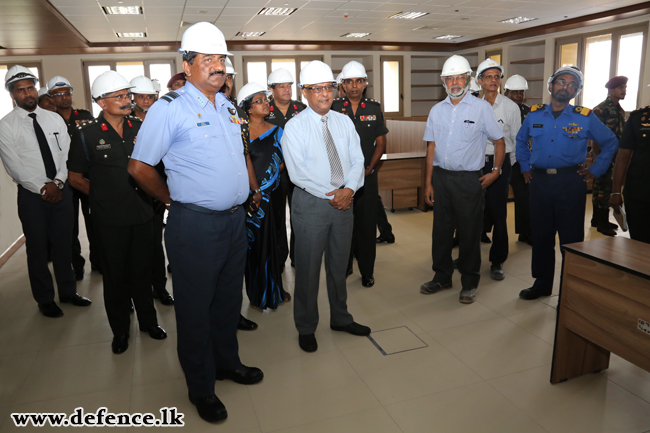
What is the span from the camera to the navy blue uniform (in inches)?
121

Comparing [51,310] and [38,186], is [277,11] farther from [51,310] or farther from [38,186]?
[51,310]

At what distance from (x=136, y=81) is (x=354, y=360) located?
276cm

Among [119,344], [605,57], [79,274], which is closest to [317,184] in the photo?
[119,344]

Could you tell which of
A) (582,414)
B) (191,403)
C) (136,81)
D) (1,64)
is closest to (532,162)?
(582,414)

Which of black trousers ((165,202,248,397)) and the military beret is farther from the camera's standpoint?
the military beret

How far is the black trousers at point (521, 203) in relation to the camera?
479 centimetres

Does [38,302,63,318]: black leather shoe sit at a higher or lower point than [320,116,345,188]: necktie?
lower

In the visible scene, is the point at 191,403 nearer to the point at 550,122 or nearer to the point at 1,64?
the point at 550,122

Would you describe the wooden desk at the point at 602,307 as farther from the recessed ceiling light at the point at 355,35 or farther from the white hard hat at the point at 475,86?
the recessed ceiling light at the point at 355,35

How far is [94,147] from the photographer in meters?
2.66

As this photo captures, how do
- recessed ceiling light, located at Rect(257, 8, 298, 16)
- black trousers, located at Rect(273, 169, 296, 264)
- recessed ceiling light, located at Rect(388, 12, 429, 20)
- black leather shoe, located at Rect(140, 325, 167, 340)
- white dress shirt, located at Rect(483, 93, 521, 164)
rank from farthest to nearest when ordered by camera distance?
recessed ceiling light, located at Rect(388, 12, 429, 20)
recessed ceiling light, located at Rect(257, 8, 298, 16)
white dress shirt, located at Rect(483, 93, 521, 164)
black trousers, located at Rect(273, 169, 296, 264)
black leather shoe, located at Rect(140, 325, 167, 340)

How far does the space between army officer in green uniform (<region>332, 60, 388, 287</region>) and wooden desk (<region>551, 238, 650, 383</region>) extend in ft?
5.50

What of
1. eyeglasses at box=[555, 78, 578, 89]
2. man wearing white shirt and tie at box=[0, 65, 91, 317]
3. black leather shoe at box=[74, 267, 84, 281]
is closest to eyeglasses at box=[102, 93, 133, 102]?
man wearing white shirt and tie at box=[0, 65, 91, 317]

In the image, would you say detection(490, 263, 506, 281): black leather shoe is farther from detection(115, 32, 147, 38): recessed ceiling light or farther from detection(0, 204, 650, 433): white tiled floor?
detection(115, 32, 147, 38): recessed ceiling light
